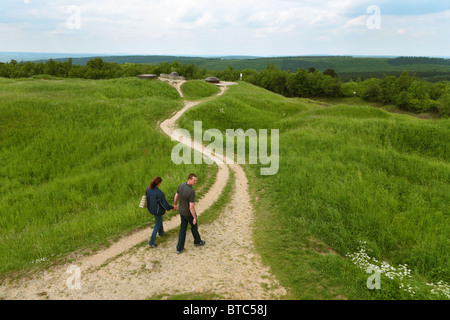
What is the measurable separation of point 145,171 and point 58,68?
8202 cm

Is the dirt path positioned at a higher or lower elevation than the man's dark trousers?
lower

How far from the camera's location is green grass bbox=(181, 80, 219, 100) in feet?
123

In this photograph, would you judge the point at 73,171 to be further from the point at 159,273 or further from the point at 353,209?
the point at 353,209

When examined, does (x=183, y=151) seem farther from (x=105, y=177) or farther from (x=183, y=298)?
(x=183, y=298)

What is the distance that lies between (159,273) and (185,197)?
2.17 m

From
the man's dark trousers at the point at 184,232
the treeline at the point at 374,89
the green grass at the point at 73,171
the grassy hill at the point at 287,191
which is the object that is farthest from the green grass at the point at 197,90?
the treeline at the point at 374,89

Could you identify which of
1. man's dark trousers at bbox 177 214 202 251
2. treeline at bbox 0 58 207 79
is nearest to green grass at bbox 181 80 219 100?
man's dark trousers at bbox 177 214 202 251

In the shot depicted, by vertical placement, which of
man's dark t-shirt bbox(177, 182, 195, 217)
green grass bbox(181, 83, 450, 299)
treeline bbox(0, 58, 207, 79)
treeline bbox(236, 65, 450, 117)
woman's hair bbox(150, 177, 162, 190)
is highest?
treeline bbox(0, 58, 207, 79)

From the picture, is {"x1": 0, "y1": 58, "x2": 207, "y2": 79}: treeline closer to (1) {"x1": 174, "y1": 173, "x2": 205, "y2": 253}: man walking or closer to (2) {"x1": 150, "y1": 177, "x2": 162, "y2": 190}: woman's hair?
(2) {"x1": 150, "y1": 177, "x2": 162, "y2": 190}: woman's hair

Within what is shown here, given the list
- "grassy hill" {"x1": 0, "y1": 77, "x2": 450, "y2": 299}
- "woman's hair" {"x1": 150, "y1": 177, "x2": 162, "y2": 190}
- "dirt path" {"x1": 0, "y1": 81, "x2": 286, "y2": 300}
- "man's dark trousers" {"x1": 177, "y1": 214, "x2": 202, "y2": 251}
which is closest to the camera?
"dirt path" {"x1": 0, "y1": 81, "x2": 286, "y2": 300}

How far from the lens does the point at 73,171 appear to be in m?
16.7

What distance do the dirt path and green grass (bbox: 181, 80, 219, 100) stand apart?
30440 millimetres
